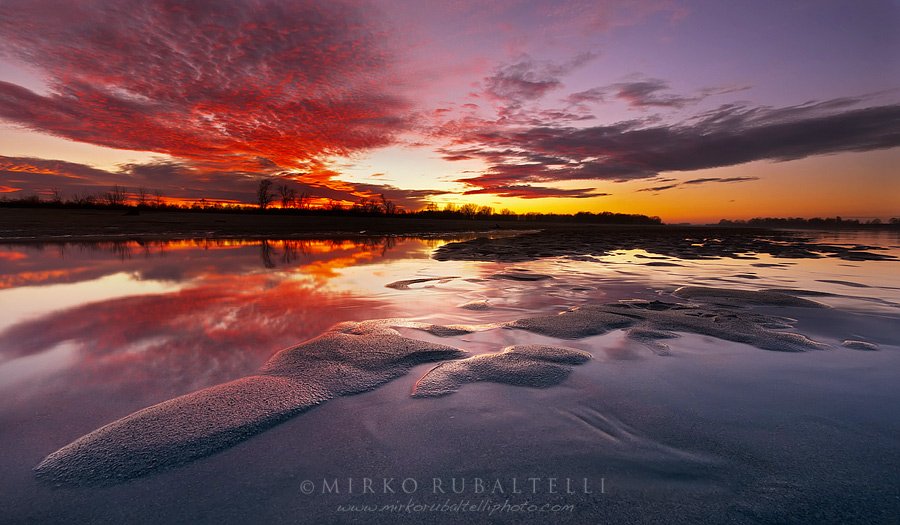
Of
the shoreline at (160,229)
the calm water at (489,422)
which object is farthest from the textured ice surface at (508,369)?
the shoreline at (160,229)

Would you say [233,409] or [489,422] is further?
[233,409]

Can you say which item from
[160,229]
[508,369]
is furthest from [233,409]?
[160,229]

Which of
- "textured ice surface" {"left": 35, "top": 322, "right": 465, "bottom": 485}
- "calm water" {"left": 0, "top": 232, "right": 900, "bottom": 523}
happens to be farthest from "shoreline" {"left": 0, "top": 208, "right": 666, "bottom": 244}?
"textured ice surface" {"left": 35, "top": 322, "right": 465, "bottom": 485}

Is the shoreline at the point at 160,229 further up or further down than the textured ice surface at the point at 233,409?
further up

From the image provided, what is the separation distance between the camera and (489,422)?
2791 millimetres

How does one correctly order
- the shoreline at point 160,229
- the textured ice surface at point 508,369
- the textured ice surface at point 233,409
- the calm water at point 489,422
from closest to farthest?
the calm water at point 489,422
the textured ice surface at point 233,409
the textured ice surface at point 508,369
the shoreline at point 160,229

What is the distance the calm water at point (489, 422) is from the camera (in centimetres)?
199

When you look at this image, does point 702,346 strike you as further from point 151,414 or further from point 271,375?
point 151,414

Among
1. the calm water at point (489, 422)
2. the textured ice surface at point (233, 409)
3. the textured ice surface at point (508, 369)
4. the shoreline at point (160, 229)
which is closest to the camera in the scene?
the calm water at point (489, 422)

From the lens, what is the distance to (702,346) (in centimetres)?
462

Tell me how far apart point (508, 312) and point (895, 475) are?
447cm

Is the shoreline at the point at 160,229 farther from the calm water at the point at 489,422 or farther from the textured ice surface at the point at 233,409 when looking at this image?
the textured ice surface at the point at 233,409

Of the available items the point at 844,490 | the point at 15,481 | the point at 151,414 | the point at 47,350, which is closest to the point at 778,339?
the point at 844,490

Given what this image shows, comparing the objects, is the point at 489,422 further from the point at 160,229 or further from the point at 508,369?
the point at 160,229
